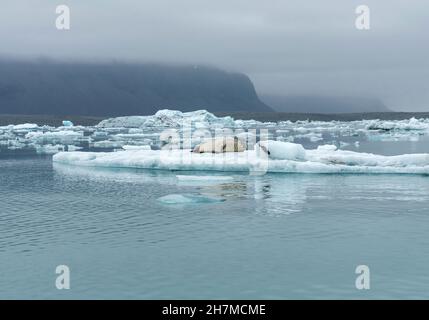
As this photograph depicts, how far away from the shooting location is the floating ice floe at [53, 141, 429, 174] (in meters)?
26.6

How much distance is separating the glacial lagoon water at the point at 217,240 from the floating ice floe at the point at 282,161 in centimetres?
276

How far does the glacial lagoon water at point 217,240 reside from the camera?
10.5m

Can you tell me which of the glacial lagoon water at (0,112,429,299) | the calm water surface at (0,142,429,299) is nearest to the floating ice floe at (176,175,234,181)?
the glacial lagoon water at (0,112,429,299)

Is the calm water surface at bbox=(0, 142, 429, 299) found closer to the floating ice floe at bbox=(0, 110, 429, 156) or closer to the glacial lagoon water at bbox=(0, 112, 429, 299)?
the glacial lagoon water at bbox=(0, 112, 429, 299)

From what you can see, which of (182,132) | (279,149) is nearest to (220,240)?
(279,149)

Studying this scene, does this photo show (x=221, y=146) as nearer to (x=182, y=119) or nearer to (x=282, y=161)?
(x=282, y=161)

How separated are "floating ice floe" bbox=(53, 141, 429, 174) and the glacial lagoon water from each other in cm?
276

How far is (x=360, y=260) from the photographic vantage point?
39.4 ft

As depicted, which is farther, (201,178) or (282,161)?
(282,161)

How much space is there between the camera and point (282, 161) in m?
27.4

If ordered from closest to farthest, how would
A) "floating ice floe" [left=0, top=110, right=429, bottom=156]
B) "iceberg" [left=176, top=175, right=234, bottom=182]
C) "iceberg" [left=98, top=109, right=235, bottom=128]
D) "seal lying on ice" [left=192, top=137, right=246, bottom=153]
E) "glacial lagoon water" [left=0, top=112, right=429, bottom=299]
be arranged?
"glacial lagoon water" [left=0, top=112, right=429, bottom=299], "iceberg" [left=176, top=175, right=234, bottom=182], "seal lying on ice" [left=192, top=137, right=246, bottom=153], "floating ice floe" [left=0, top=110, right=429, bottom=156], "iceberg" [left=98, top=109, right=235, bottom=128]

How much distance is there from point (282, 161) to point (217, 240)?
46.5ft
